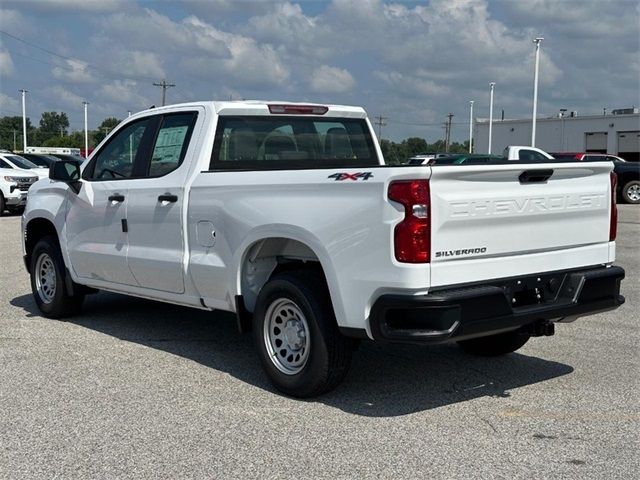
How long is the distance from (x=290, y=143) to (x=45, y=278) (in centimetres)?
319

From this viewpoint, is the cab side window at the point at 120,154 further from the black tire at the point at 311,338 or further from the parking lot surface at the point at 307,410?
the black tire at the point at 311,338

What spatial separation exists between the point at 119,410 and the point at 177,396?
1.44 feet

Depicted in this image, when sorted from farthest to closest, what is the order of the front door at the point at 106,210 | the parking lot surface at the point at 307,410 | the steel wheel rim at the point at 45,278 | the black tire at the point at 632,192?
the black tire at the point at 632,192 → the steel wheel rim at the point at 45,278 → the front door at the point at 106,210 → the parking lot surface at the point at 307,410

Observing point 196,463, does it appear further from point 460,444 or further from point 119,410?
point 460,444

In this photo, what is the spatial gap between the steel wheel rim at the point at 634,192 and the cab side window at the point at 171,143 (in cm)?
2190

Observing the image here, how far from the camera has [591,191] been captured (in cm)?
532

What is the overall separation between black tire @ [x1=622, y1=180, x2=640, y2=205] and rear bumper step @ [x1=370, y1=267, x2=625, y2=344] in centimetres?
2158

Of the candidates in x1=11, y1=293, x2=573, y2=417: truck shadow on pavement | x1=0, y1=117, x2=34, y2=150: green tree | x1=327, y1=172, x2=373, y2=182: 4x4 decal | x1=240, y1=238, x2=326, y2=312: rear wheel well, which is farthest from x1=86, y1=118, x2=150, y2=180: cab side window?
x1=0, y1=117, x2=34, y2=150: green tree

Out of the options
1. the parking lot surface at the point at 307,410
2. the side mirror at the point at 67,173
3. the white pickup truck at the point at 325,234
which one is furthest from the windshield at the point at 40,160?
the white pickup truck at the point at 325,234

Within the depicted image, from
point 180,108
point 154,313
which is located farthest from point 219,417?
point 154,313

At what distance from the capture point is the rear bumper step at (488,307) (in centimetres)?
448

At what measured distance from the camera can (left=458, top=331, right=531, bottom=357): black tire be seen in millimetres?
6152

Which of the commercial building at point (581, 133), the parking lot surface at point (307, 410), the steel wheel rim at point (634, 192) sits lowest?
the parking lot surface at point (307, 410)

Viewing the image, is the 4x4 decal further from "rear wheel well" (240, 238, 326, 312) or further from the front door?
the front door
